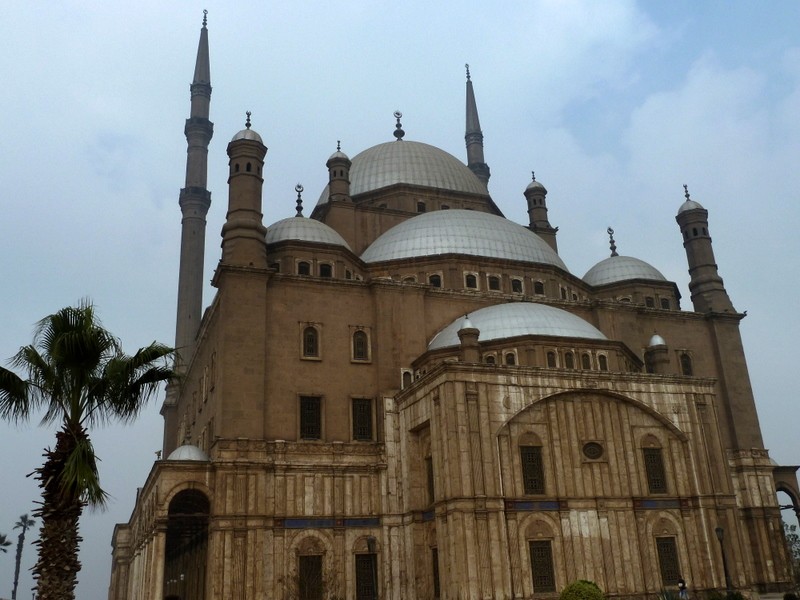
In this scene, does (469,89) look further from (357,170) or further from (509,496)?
(509,496)

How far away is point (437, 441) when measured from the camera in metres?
24.1

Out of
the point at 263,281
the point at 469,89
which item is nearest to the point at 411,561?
the point at 263,281

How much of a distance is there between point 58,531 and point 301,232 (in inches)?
838

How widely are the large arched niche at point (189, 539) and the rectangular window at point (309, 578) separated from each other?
11.6 ft

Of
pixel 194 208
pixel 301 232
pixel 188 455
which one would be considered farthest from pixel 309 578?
pixel 194 208

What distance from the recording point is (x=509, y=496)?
2356 cm

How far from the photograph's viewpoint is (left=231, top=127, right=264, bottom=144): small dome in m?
31.1

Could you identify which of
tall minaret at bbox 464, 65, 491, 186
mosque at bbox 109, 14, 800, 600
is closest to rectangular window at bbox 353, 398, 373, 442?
mosque at bbox 109, 14, 800, 600

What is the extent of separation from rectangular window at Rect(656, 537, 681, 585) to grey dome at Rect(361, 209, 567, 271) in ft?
47.0

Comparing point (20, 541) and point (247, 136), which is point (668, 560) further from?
point (20, 541)

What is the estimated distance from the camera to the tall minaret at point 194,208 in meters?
48.3

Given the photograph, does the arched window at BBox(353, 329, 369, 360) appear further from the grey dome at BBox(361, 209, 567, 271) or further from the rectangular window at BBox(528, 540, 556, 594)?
the rectangular window at BBox(528, 540, 556, 594)

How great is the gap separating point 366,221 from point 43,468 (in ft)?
91.8

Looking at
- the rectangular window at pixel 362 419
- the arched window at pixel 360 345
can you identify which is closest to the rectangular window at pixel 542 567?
the rectangular window at pixel 362 419
